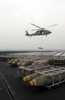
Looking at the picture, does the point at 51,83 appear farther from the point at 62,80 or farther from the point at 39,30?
the point at 39,30

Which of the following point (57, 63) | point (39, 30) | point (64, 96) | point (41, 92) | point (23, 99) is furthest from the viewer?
point (39, 30)

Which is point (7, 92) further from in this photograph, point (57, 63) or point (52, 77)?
point (57, 63)

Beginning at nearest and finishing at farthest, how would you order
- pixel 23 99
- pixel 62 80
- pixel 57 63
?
pixel 23 99, pixel 62 80, pixel 57 63

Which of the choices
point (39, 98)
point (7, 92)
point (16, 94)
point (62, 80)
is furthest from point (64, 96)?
point (7, 92)

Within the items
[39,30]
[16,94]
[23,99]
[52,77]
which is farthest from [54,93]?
[39,30]

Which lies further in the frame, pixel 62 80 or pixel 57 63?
pixel 57 63

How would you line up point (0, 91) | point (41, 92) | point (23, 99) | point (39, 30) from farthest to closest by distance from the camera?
point (39, 30) < point (0, 91) < point (41, 92) < point (23, 99)

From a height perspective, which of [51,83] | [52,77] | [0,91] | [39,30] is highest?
[39,30]

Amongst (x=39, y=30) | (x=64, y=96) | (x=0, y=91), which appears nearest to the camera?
(x=64, y=96)

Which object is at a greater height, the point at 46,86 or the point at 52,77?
the point at 52,77
